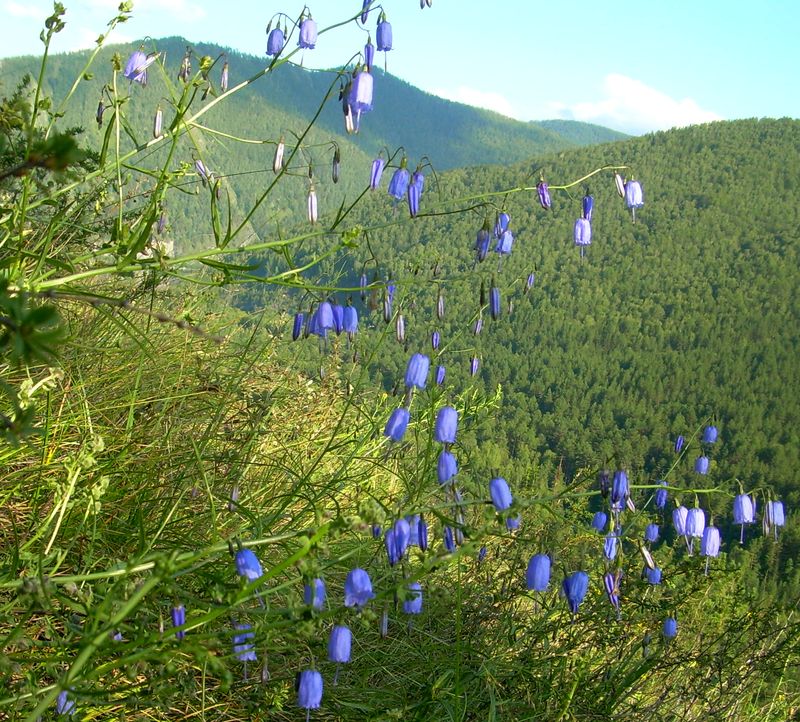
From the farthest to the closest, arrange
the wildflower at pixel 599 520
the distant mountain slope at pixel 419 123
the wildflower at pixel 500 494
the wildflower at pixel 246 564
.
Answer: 1. the distant mountain slope at pixel 419 123
2. the wildflower at pixel 599 520
3. the wildflower at pixel 500 494
4. the wildflower at pixel 246 564

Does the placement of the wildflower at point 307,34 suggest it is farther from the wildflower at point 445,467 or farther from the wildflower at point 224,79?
the wildflower at point 445,467

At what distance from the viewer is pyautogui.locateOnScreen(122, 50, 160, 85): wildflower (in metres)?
3.37

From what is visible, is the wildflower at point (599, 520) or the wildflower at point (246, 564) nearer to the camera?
the wildflower at point (246, 564)

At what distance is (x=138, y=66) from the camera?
136 inches

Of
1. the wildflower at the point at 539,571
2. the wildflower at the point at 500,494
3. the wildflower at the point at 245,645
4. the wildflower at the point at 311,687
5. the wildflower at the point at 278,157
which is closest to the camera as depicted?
the wildflower at the point at 245,645

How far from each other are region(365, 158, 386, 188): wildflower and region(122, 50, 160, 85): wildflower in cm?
101

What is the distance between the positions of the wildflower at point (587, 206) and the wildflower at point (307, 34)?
1.42m

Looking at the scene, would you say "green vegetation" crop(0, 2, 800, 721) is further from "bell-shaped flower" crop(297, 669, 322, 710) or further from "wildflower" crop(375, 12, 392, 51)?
"wildflower" crop(375, 12, 392, 51)

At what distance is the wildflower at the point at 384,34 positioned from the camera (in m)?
3.19

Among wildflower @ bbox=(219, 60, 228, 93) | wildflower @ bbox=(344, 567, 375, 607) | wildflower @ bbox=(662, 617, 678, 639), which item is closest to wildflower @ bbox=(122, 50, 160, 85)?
wildflower @ bbox=(219, 60, 228, 93)

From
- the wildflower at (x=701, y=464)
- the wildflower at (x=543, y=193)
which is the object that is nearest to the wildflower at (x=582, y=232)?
the wildflower at (x=543, y=193)

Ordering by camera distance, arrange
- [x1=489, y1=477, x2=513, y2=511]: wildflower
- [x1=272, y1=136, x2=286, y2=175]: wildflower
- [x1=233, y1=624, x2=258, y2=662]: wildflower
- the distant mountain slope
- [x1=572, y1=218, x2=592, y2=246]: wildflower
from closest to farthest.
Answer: [x1=233, y1=624, x2=258, y2=662]: wildflower
[x1=489, y1=477, x2=513, y2=511]: wildflower
[x1=272, y1=136, x2=286, y2=175]: wildflower
[x1=572, y1=218, x2=592, y2=246]: wildflower
the distant mountain slope

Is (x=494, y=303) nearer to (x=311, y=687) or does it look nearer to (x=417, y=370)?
(x=417, y=370)

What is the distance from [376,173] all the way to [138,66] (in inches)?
45.1
